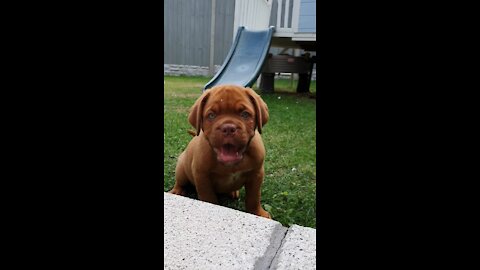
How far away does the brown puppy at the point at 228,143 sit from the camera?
166 centimetres

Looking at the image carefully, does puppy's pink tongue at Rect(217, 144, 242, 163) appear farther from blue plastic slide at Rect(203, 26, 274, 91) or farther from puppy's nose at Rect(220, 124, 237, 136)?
blue plastic slide at Rect(203, 26, 274, 91)

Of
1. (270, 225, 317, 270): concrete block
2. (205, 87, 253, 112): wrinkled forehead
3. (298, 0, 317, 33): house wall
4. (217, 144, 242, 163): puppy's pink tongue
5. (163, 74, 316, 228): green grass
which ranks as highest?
(298, 0, 317, 33): house wall

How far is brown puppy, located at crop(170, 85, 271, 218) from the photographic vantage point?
5.44 feet

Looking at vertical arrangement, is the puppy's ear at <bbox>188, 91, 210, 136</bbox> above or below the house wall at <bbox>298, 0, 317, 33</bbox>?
below

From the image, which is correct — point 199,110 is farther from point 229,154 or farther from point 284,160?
point 284,160

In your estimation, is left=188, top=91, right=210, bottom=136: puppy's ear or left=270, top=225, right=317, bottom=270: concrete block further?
left=188, top=91, right=210, bottom=136: puppy's ear

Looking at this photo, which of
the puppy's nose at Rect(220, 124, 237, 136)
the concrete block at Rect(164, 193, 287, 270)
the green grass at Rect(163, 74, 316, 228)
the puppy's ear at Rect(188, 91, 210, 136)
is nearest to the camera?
the concrete block at Rect(164, 193, 287, 270)

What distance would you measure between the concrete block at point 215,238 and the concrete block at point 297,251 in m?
0.03

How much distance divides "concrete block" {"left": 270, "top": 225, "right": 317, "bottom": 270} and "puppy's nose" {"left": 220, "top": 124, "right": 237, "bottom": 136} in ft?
1.71

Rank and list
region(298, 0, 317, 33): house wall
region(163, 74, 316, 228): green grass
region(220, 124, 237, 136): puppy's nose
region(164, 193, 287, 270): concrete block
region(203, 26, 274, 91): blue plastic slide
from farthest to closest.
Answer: region(298, 0, 317, 33): house wall, region(203, 26, 274, 91): blue plastic slide, region(163, 74, 316, 228): green grass, region(220, 124, 237, 136): puppy's nose, region(164, 193, 287, 270): concrete block

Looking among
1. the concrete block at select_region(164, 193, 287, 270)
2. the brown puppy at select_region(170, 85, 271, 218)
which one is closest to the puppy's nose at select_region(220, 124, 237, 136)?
the brown puppy at select_region(170, 85, 271, 218)

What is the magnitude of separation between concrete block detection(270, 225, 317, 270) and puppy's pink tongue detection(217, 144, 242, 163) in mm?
496

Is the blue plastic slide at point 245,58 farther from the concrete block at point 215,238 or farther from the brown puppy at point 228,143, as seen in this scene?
the concrete block at point 215,238
